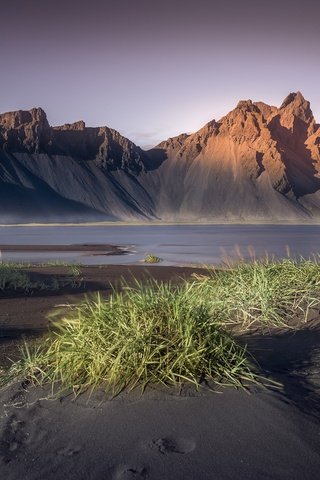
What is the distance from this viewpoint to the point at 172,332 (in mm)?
6191

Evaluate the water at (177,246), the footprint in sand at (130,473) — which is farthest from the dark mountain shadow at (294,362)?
the water at (177,246)

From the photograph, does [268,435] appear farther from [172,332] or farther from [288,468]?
[172,332]

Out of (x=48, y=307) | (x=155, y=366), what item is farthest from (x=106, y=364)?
(x=48, y=307)

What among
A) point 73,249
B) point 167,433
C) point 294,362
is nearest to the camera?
point 167,433

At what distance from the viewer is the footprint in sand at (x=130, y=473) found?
14.0ft

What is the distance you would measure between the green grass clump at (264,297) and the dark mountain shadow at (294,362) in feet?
1.67

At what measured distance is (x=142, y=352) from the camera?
595 cm

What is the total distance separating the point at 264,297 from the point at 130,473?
4.75 metres

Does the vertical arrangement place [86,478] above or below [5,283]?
above

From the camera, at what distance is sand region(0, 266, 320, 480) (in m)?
4.37

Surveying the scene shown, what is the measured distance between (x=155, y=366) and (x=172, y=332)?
1.51 feet

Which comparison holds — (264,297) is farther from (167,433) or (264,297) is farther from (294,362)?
(167,433)

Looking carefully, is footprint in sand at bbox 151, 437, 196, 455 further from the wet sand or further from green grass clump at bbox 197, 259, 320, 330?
the wet sand

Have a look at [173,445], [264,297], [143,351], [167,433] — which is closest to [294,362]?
[143,351]
